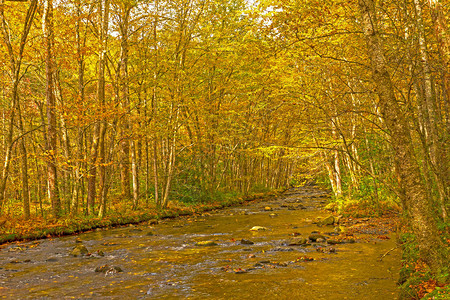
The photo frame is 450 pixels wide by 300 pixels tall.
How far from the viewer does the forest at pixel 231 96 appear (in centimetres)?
639

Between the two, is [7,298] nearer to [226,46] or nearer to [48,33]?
[48,33]

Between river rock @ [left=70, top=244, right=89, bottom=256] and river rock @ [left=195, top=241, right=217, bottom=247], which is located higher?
river rock @ [left=70, top=244, right=89, bottom=256]

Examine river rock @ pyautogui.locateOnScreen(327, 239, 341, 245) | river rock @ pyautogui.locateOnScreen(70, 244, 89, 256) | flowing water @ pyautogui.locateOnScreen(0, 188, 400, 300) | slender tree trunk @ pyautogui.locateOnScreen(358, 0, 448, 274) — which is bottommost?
river rock @ pyautogui.locateOnScreen(327, 239, 341, 245)

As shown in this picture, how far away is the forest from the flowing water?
1693 mm

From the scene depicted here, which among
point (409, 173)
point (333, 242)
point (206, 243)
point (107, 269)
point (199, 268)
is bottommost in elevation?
point (333, 242)

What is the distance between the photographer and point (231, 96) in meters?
31.8

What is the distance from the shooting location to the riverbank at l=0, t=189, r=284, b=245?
45.3 ft

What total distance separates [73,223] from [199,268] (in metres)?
9.26

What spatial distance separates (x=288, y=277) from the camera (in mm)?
7715

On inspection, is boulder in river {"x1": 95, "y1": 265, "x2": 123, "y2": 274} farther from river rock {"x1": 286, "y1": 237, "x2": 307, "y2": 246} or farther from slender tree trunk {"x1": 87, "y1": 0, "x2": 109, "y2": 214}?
slender tree trunk {"x1": 87, "y1": 0, "x2": 109, "y2": 214}

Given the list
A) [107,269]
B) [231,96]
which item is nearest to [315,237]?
[107,269]

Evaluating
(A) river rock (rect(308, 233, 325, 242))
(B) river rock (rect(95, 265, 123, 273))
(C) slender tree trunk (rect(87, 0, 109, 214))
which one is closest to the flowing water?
(B) river rock (rect(95, 265, 123, 273))

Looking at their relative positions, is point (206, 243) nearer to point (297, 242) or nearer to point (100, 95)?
point (297, 242)

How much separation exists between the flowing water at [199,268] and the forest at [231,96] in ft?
5.55
